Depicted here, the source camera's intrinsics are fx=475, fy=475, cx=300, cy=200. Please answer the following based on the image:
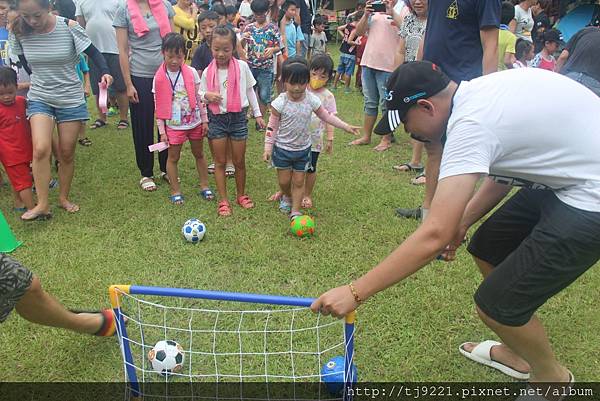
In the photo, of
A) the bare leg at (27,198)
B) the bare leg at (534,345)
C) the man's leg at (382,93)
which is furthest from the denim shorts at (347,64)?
the bare leg at (534,345)

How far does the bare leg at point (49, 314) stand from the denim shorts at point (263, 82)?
16.3ft

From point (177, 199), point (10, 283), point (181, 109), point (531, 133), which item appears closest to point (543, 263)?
point (531, 133)

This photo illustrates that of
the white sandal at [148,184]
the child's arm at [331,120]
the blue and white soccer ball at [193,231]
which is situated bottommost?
the white sandal at [148,184]

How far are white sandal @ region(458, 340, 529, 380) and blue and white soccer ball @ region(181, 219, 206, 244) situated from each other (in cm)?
238

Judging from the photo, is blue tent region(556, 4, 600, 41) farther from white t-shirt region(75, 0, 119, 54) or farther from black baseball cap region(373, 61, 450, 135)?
black baseball cap region(373, 61, 450, 135)

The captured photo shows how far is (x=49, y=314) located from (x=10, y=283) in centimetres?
43

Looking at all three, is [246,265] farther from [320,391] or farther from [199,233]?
[320,391]

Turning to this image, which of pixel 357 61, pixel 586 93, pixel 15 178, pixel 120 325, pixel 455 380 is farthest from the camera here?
pixel 357 61

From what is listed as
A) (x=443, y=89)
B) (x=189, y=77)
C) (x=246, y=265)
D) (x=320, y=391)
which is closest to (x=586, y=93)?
(x=443, y=89)

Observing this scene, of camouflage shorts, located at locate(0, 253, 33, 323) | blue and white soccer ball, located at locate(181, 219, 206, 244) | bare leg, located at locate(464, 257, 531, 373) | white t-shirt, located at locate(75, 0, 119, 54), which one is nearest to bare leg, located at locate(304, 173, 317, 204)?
blue and white soccer ball, located at locate(181, 219, 206, 244)

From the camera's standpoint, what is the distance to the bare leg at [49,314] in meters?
2.48

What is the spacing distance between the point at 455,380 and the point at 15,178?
4328mm

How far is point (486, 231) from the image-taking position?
2635 mm

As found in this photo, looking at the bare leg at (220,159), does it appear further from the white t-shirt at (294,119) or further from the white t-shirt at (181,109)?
the white t-shirt at (294,119)
